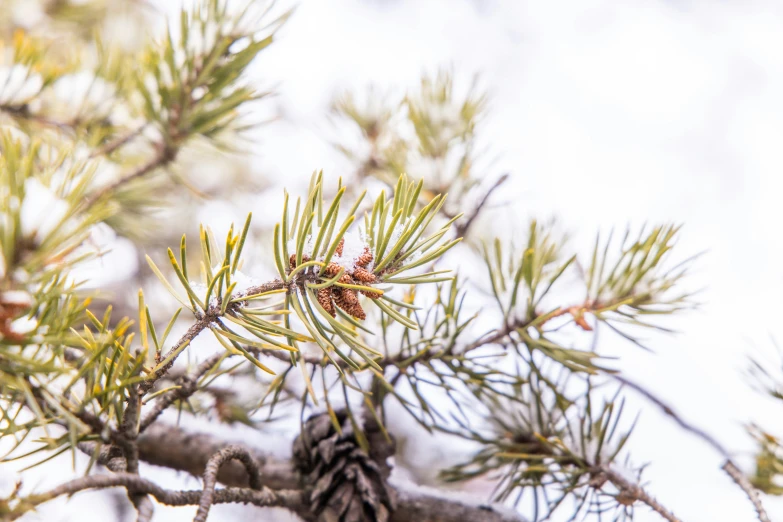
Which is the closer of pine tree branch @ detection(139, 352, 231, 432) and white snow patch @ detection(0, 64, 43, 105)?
pine tree branch @ detection(139, 352, 231, 432)

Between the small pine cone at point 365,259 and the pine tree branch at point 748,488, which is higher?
the small pine cone at point 365,259

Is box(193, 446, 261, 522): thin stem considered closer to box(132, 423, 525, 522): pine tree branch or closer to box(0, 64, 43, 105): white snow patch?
box(132, 423, 525, 522): pine tree branch

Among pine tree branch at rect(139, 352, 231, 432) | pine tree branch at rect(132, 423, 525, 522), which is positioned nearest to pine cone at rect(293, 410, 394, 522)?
pine tree branch at rect(132, 423, 525, 522)

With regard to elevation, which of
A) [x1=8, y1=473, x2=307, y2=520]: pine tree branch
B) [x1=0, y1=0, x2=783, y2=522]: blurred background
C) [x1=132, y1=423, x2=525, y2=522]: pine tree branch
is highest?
[x1=0, y1=0, x2=783, y2=522]: blurred background

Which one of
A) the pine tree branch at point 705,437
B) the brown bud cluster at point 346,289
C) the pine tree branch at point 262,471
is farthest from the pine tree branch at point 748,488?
the brown bud cluster at point 346,289

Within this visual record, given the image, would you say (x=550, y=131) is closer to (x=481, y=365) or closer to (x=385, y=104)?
(x=385, y=104)

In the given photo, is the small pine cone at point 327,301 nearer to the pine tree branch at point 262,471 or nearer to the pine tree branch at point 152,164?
the pine tree branch at point 262,471

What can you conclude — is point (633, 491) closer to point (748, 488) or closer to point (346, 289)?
point (748, 488)

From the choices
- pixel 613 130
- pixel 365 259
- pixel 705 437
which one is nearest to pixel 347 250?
pixel 365 259

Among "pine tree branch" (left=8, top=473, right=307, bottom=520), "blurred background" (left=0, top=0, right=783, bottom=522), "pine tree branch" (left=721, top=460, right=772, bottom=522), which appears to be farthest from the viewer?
"blurred background" (left=0, top=0, right=783, bottom=522)
